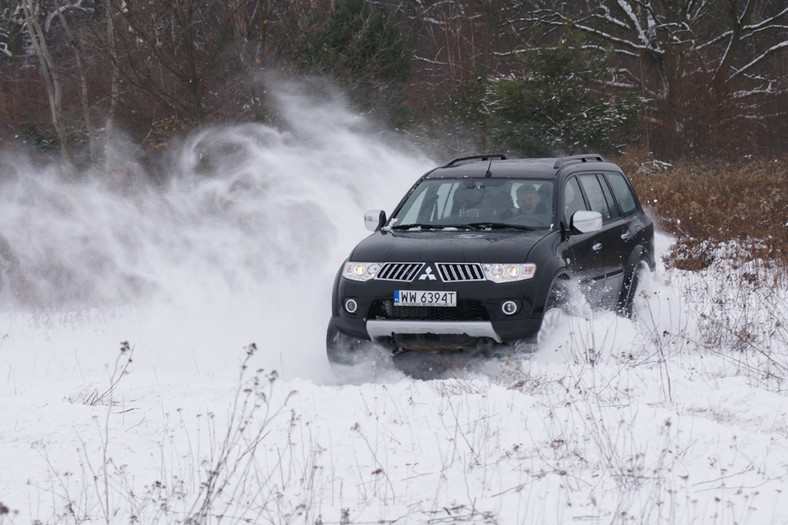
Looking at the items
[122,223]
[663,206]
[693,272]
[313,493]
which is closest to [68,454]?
[313,493]

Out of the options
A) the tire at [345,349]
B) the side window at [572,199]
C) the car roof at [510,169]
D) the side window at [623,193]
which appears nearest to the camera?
the tire at [345,349]

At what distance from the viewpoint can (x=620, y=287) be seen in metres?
8.01

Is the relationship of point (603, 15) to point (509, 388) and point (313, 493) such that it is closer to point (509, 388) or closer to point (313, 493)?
point (509, 388)

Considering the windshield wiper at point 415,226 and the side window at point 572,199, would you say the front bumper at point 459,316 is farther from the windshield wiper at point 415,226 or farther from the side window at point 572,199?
the side window at point 572,199

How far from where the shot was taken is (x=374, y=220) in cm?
752

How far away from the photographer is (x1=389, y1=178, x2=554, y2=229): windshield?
7.16 metres

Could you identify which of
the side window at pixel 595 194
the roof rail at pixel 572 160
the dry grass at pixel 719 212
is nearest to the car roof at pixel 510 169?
the roof rail at pixel 572 160

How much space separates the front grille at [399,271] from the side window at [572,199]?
160 centimetres

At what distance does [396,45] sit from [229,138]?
8409 millimetres

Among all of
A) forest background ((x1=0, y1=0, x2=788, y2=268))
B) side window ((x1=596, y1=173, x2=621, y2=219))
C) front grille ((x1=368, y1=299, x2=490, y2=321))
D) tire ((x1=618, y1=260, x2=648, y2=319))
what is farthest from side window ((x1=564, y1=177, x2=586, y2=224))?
forest background ((x1=0, y1=0, x2=788, y2=268))

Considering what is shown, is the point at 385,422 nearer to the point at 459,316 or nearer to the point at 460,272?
the point at 459,316

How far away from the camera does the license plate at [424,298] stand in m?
6.21

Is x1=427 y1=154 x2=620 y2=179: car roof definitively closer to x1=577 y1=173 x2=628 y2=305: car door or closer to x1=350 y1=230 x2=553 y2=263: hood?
x1=577 y1=173 x2=628 y2=305: car door

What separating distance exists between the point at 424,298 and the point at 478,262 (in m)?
0.49
